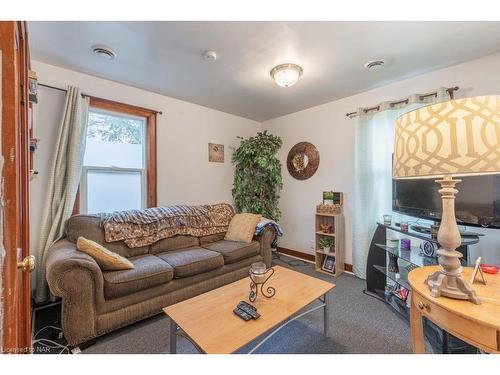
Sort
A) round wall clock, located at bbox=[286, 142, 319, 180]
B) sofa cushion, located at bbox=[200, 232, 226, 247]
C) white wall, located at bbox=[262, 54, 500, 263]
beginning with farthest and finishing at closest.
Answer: round wall clock, located at bbox=[286, 142, 319, 180]
sofa cushion, located at bbox=[200, 232, 226, 247]
white wall, located at bbox=[262, 54, 500, 263]

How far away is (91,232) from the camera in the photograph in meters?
2.14

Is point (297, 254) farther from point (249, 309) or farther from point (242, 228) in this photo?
point (249, 309)

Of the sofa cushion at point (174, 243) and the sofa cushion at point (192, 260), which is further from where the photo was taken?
the sofa cushion at point (174, 243)

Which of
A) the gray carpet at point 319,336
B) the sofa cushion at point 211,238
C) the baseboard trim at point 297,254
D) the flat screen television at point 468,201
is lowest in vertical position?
the gray carpet at point 319,336

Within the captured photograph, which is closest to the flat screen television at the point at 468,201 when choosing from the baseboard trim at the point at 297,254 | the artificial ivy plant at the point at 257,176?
the baseboard trim at the point at 297,254

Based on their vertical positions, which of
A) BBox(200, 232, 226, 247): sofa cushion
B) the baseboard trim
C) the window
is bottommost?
the baseboard trim

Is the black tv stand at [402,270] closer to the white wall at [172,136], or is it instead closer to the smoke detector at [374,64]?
the smoke detector at [374,64]

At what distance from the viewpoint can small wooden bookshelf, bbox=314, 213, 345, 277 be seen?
293 cm

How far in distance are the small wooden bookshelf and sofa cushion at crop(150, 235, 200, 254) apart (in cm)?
165

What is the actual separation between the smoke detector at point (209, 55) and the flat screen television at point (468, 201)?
2.16m

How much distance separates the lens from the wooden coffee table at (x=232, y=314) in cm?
109

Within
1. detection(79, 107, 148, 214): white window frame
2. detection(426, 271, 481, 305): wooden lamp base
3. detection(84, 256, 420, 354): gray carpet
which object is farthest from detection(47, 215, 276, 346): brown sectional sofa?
detection(426, 271, 481, 305): wooden lamp base

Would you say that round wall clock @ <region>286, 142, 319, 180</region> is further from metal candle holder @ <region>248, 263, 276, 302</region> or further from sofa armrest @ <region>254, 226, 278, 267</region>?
metal candle holder @ <region>248, 263, 276, 302</region>

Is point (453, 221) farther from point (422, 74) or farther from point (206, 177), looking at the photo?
point (206, 177)
